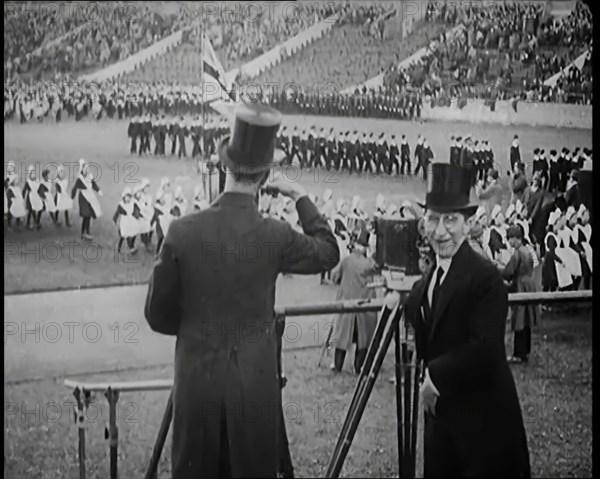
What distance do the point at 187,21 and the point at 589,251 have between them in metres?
2.19

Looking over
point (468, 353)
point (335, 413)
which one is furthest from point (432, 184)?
point (335, 413)

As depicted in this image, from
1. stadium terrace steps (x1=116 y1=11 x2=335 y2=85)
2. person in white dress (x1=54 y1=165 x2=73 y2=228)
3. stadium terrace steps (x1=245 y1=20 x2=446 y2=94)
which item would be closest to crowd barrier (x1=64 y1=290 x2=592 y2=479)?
person in white dress (x1=54 y1=165 x2=73 y2=228)

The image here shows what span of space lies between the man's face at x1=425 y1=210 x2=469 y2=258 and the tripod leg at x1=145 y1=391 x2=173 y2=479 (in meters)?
1.32

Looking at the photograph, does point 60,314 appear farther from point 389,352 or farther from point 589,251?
point 589,251

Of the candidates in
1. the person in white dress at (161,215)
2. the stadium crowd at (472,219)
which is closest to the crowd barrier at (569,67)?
the stadium crowd at (472,219)

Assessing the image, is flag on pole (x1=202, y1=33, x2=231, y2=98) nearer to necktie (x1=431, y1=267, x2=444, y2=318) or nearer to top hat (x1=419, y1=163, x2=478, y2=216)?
top hat (x1=419, y1=163, x2=478, y2=216)

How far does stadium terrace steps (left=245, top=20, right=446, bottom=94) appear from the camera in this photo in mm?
4727

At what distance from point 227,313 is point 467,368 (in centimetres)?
107

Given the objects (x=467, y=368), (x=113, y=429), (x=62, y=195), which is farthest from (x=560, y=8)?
(x=113, y=429)

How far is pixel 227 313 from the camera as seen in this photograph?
168 inches

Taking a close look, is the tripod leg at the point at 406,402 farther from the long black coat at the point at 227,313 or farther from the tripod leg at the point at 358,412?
the long black coat at the point at 227,313

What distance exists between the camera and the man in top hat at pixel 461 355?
4.45m

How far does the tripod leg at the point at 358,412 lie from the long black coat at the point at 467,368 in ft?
0.40

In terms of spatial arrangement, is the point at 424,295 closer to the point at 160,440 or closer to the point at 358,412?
the point at 358,412
